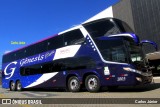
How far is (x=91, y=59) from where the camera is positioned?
15680 millimetres

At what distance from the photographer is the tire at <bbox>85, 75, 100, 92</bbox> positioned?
1530cm

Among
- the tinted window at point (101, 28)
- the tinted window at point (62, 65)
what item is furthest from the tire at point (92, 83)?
the tinted window at point (101, 28)

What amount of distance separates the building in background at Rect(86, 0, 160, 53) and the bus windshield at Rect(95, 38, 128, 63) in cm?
1836

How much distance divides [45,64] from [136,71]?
7.82 meters

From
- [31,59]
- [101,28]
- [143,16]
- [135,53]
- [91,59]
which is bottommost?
[91,59]

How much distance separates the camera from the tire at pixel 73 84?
16656 millimetres

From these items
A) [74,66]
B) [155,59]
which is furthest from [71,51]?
[155,59]

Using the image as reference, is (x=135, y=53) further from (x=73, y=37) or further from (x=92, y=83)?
(x=73, y=37)

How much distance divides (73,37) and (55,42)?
2134mm

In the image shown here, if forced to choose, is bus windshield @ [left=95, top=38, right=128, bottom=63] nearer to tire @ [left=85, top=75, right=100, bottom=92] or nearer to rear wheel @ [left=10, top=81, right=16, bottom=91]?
tire @ [left=85, top=75, right=100, bottom=92]

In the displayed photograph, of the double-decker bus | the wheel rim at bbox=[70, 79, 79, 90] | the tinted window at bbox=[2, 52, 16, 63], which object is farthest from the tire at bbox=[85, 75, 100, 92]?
the tinted window at bbox=[2, 52, 16, 63]

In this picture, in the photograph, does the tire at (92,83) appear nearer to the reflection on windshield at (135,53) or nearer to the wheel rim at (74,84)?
the wheel rim at (74,84)

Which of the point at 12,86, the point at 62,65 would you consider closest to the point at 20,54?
the point at 12,86

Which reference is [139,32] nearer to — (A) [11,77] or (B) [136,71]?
(A) [11,77]
